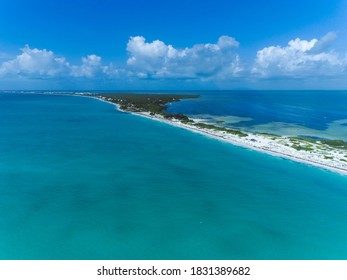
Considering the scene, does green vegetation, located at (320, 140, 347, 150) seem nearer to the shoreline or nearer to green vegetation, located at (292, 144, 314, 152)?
green vegetation, located at (292, 144, 314, 152)

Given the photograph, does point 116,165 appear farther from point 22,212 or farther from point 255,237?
point 255,237

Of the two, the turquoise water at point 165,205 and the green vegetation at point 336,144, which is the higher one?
the green vegetation at point 336,144

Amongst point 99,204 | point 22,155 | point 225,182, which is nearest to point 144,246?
point 99,204

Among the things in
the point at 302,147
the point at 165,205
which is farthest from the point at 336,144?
the point at 165,205

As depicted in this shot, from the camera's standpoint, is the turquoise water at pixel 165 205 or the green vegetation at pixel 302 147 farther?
the green vegetation at pixel 302 147

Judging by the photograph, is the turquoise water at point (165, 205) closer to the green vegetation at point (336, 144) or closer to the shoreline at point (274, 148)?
the shoreline at point (274, 148)

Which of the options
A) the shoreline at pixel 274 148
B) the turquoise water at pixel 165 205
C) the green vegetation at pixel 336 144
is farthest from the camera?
the green vegetation at pixel 336 144

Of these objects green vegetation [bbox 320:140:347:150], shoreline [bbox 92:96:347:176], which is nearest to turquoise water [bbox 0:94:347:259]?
shoreline [bbox 92:96:347:176]

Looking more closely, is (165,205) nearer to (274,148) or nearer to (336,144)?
(274,148)

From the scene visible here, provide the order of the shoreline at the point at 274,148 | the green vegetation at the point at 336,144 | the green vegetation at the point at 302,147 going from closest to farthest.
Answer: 1. the shoreline at the point at 274,148
2. the green vegetation at the point at 302,147
3. the green vegetation at the point at 336,144

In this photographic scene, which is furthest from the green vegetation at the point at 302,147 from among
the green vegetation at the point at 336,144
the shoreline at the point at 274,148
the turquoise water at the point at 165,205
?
the turquoise water at the point at 165,205
